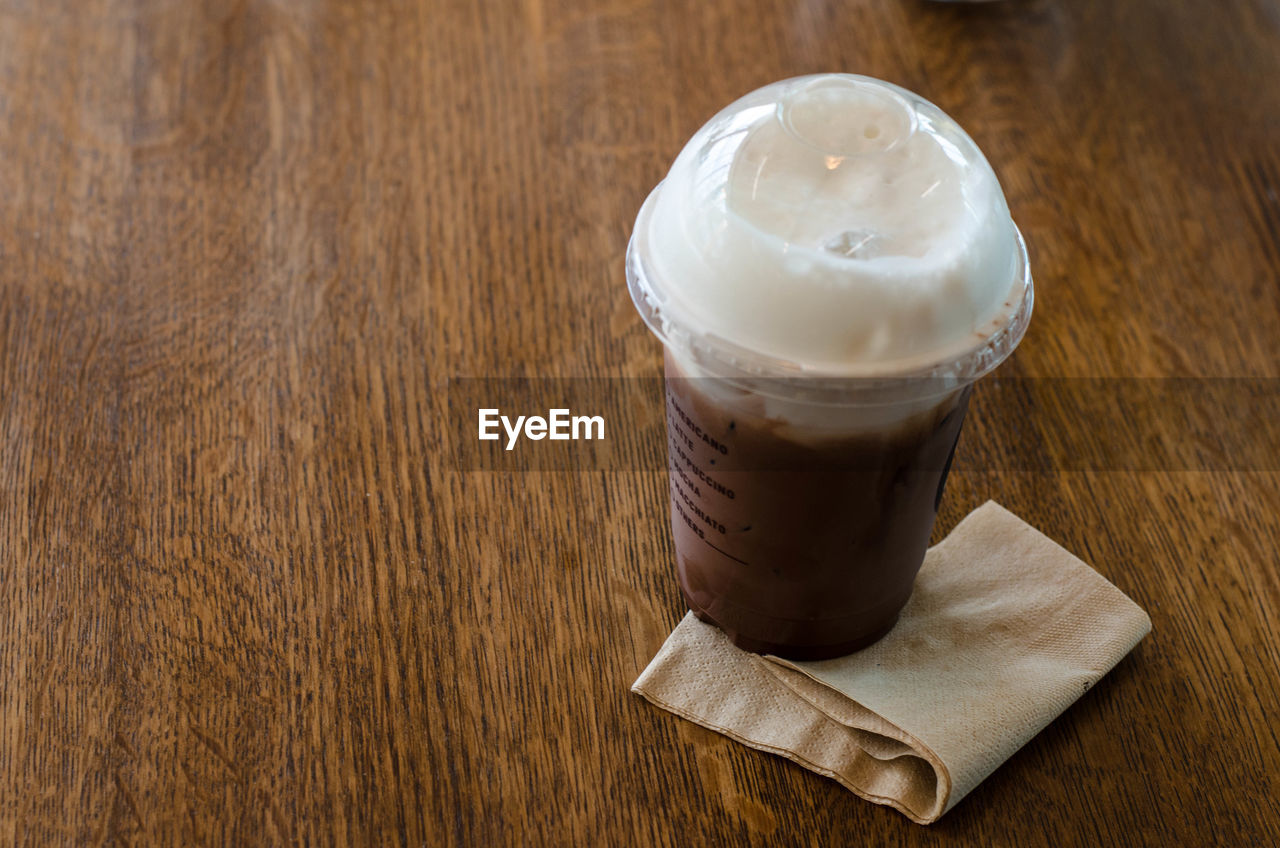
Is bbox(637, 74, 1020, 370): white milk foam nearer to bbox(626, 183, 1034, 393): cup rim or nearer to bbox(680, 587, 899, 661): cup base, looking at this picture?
bbox(626, 183, 1034, 393): cup rim

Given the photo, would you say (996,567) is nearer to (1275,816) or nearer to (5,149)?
(1275,816)

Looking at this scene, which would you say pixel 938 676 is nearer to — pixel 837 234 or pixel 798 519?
pixel 798 519

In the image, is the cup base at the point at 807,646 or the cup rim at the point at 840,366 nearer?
the cup rim at the point at 840,366

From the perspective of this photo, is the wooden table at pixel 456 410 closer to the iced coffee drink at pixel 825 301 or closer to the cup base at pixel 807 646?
the cup base at pixel 807 646

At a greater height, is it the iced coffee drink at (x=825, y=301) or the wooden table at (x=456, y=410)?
the iced coffee drink at (x=825, y=301)

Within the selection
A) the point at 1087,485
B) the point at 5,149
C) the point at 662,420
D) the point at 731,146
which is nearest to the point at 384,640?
the point at 662,420

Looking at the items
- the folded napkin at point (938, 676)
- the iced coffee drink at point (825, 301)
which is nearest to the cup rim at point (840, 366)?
the iced coffee drink at point (825, 301)
